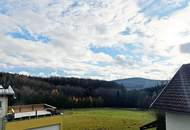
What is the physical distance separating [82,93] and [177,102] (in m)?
73.6

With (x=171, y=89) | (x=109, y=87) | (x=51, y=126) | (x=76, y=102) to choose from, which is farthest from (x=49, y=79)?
(x=171, y=89)

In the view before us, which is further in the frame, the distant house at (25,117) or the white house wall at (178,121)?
the distant house at (25,117)

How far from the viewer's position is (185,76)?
1393cm

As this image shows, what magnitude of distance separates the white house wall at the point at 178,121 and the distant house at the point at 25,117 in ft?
33.7

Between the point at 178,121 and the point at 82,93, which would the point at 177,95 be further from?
the point at 82,93

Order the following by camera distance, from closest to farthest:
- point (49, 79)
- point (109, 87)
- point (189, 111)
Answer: point (189, 111) < point (49, 79) < point (109, 87)

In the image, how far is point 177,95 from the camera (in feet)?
42.7

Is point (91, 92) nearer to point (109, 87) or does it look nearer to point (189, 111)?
point (109, 87)

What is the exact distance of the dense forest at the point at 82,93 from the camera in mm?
67688

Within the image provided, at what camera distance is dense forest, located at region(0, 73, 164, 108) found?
222 feet

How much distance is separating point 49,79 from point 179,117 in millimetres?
74106

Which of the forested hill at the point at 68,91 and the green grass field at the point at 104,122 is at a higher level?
the forested hill at the point at 68,91

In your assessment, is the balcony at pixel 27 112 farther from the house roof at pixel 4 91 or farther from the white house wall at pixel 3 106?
the house roof at pixel 4 91

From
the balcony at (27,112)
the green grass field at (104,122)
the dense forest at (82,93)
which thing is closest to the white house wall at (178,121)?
the balcony at (27,112)
